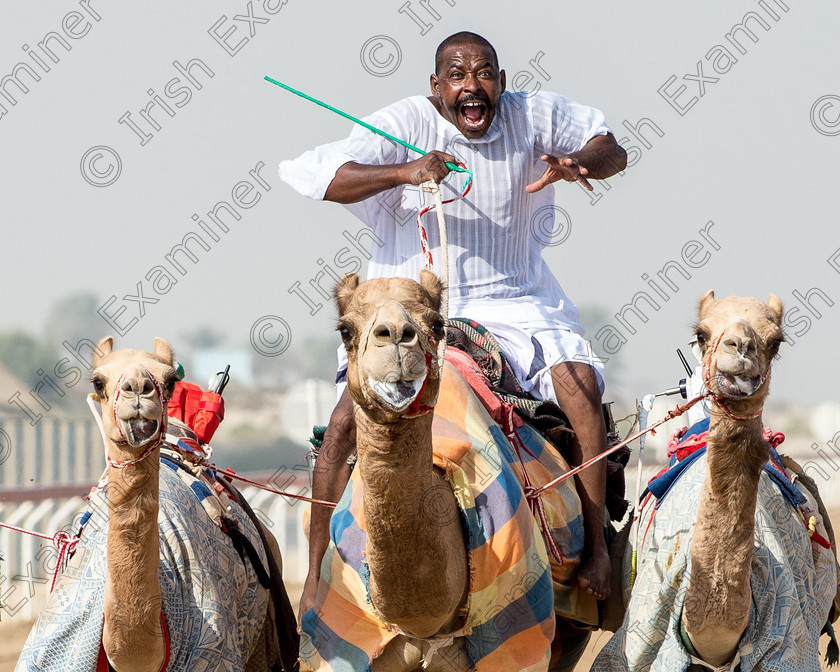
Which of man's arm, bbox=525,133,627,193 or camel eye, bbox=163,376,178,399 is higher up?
man's arm, bbox=525,133,627,193

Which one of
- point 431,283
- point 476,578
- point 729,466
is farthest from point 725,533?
point 431,283

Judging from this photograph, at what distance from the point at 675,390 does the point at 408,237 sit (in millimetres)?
1717

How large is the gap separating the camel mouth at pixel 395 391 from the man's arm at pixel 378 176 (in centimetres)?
159

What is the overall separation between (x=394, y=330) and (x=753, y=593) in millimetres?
Result: 2053

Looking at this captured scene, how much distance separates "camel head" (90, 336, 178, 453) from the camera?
202 inches

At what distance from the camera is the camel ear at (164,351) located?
5695mm

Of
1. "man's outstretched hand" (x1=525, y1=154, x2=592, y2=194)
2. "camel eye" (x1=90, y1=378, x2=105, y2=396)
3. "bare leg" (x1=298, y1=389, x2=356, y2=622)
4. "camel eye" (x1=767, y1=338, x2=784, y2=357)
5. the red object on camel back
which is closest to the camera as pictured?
"camel eye" (x1=767, y1=338, x2=784, y2=357)

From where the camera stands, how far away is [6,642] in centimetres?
1416

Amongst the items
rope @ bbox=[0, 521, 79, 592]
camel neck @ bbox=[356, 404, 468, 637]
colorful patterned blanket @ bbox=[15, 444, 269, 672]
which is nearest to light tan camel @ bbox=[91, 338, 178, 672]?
colorful patterned blanket @ bbox=[15, 444, 269, 672]

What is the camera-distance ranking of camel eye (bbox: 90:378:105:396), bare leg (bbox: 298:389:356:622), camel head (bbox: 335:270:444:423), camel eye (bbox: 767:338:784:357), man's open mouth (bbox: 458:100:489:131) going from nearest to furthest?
camel head (bbox: 335:270:444:423) < camel eye (bbox: 767:338:784:357) < camel eye (bbox: 90:378:105:396) < bare leg (bbox: 298:389:356:622) < man's open mouth (bbox: 458:100:489:131)

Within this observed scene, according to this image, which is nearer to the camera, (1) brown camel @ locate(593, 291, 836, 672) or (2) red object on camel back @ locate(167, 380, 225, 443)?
(1) brown camel @ locate(593, 291, 836, 672)

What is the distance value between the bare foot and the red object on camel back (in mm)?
2344

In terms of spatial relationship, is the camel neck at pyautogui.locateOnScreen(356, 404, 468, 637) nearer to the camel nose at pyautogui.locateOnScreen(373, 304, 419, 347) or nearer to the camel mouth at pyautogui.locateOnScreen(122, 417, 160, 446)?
the camel nose at pyautogui.locateOnScreen(373, 304, 419, 347)

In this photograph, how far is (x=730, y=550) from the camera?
17.7 ft
